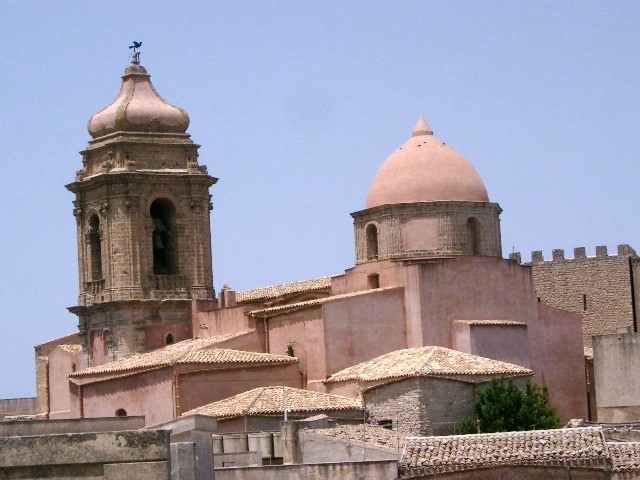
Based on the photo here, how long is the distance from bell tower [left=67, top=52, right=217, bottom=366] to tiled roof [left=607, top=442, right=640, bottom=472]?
806 inches

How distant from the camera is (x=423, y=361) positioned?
33.7 meters

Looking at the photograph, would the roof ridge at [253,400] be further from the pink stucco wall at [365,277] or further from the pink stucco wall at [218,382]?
the pink stucco wall at [365,277]

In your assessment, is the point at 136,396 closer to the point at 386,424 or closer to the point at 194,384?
the point at 194,384

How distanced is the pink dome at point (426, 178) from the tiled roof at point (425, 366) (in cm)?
572

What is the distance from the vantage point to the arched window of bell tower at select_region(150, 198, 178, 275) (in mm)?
44688

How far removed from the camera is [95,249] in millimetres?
45469

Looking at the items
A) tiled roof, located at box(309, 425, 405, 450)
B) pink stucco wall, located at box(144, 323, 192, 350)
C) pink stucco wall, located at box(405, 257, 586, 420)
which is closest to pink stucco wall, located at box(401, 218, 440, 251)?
pink stucco wall, located at box(405, 257, 586, 420)

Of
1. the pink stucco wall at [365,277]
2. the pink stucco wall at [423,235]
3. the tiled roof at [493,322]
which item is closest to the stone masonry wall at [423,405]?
the tiled roof at [493,322]

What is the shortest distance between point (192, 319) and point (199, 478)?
80.9 ft

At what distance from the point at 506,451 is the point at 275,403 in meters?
9.28

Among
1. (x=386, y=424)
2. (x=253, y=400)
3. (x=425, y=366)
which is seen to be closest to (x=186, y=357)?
(x=253, y=400)

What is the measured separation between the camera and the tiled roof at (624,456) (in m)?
24.6

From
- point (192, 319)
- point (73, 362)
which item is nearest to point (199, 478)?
point (192, 319)

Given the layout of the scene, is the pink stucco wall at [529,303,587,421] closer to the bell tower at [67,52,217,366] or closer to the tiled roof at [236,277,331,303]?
the tiled roof at [236,277,331,303]
